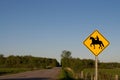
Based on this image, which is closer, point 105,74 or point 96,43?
point 96,43

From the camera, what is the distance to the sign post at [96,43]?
1445 cm

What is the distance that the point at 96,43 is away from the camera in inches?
568

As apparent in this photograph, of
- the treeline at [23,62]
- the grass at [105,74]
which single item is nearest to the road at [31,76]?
the grass at [105,74]

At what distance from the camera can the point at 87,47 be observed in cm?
1461

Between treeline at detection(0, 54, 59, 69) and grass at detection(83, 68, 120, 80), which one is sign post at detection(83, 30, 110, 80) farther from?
treeline at detection(0, 54, 59, 69)

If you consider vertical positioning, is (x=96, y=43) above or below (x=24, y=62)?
below

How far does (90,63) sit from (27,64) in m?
47.5

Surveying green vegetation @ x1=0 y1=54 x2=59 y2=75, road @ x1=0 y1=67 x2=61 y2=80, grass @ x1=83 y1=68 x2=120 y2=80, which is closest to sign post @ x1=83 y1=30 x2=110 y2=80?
grass @ x1=83 y1=68 x2=120 y2=80

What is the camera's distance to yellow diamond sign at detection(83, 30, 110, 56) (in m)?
14.4

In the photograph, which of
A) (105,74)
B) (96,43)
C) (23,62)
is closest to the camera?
(96,43)

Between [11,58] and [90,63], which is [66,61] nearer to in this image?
[90,63]

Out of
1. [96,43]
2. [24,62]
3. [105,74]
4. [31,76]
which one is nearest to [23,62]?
[24,62]

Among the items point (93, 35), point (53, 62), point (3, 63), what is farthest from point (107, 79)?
point (53, 62)

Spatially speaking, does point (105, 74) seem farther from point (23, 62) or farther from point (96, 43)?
point (23, 62)
